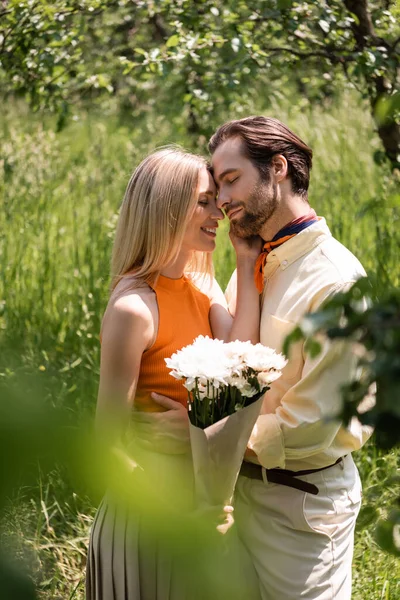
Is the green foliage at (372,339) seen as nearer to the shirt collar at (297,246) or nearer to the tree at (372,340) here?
the tree at (372,340)

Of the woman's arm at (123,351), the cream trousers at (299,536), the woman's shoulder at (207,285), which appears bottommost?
the cream trousers at (299,536)

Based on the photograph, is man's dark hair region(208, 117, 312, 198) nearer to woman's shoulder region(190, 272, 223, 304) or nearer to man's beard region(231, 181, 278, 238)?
man's beard region(231, 181, 278, 238)

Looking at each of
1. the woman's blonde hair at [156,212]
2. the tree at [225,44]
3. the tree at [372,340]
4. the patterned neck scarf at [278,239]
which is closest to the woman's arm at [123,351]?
the woman's blonde hair at [156,212]

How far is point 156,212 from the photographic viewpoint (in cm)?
255

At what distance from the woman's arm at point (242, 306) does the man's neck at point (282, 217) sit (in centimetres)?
5

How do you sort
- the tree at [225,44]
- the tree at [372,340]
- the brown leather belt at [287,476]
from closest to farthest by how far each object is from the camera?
the tree at [372,340] < the brown leather belt at [287,476] < the tree at [225,44]

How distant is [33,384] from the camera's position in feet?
1.74

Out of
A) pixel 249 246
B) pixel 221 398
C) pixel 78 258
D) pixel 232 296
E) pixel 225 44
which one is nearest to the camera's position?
pixel 221 398

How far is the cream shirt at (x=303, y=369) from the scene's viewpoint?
2.32 m

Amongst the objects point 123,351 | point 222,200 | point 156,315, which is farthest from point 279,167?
point 123,351

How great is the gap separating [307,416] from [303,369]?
0.15 m

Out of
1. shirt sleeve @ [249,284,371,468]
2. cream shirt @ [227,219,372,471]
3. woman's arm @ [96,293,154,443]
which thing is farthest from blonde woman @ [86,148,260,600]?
shirt sleeve @ [249,284,371,468]

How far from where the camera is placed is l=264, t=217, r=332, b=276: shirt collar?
2578mm

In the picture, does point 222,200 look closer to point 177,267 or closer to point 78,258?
point 177,267
